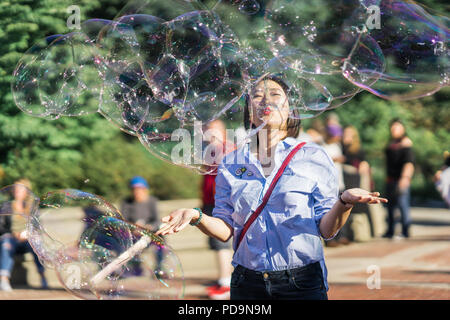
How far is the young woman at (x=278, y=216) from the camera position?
2969 millimetres

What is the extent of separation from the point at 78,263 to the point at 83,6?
7300 mm

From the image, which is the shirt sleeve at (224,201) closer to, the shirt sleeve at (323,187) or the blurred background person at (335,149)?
the shirt sleeve at (323,187)

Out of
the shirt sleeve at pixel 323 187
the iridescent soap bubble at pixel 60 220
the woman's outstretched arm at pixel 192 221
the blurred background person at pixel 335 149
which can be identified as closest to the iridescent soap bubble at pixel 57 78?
the iridescent soap bubble at pixel 60 220

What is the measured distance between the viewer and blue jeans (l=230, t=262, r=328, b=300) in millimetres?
2963

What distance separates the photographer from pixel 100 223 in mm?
3967

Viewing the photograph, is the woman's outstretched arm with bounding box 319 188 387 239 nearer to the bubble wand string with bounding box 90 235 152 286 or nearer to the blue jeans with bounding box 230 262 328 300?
the blue jeans with bounding box 230 262 328 300

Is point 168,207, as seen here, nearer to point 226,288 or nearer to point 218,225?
point 226,288

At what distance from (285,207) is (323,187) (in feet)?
0.67

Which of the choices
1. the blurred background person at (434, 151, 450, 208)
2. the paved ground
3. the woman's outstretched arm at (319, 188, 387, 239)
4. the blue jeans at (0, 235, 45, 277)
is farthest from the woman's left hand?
the blurred background person at (434, 151, 450, 208)

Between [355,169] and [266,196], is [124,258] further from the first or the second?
[355,169]

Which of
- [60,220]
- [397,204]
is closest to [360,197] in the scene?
[60,220]

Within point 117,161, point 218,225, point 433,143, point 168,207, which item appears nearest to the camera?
point 218,225

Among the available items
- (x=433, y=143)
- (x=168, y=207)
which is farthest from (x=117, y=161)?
(x=433, y=143)

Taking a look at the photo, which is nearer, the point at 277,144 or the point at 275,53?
the point at 277,144
